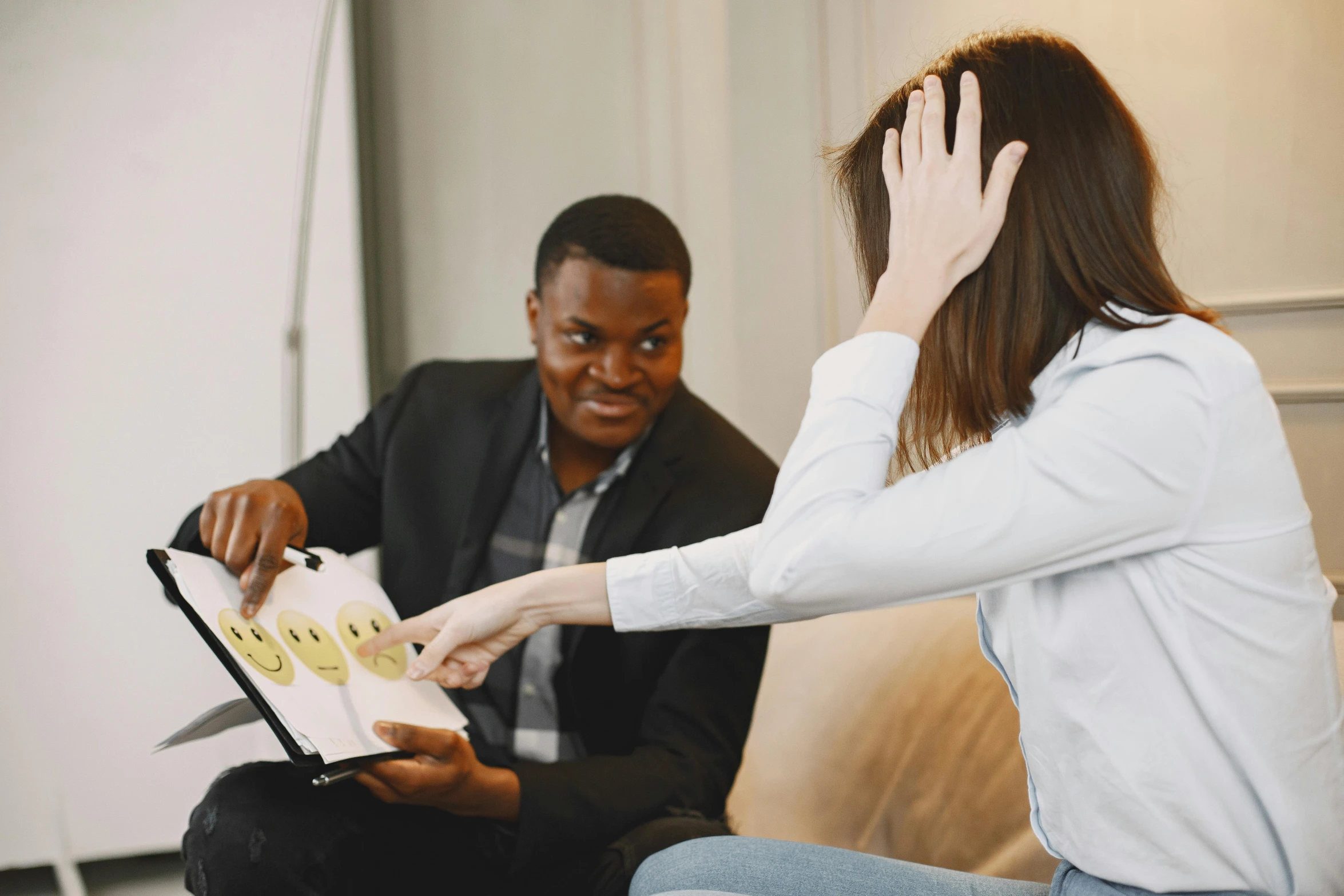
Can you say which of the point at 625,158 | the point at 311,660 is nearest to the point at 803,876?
the point at 311,660

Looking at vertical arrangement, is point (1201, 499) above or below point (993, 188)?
below

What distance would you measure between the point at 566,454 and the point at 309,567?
50cm

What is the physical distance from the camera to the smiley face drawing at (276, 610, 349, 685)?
3.21ft

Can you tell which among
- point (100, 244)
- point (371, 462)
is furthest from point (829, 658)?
point (100, 244)

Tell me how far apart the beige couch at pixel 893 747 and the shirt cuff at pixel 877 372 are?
0.69m

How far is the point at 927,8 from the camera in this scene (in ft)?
5.97

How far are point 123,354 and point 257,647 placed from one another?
139 centimetres

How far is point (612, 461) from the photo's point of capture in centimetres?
153

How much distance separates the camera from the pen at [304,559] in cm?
112

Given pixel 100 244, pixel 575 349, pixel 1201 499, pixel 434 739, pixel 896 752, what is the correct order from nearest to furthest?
pixel 1201 499 < pixel 434 739 < pixel 896 752 < pixel 575 349 < pixel 100 244

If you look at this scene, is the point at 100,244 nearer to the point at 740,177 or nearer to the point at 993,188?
the point at 740,177

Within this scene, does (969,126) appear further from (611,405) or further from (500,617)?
(611,405)

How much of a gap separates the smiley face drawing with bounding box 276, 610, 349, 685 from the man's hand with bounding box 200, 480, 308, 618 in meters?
0.04

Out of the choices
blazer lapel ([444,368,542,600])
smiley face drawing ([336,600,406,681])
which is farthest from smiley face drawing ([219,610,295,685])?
blazer lapel ([444,368,542,600])
